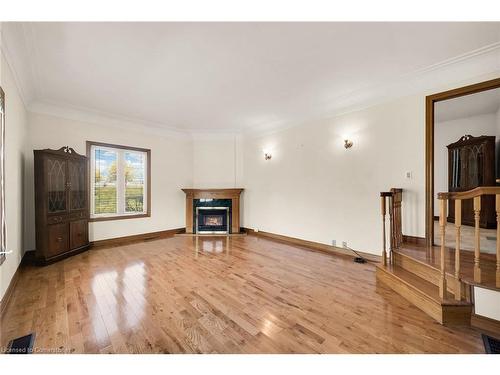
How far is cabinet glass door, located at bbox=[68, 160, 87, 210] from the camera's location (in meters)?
3.68

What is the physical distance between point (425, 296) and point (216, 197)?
4501 millimetres

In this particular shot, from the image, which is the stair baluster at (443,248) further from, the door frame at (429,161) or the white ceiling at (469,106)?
the white ceiling at (469,106)

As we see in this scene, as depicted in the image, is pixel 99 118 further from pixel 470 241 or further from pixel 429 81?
pixel 470 241

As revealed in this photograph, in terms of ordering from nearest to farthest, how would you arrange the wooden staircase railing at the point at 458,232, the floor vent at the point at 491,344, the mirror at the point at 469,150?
the floor vent at the point at 491,344, the wooden staircase railing at the point at 458,232, the mirror at the point at 469,150

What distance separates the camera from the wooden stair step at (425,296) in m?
1.84

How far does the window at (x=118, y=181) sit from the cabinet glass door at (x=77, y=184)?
1.44 feet

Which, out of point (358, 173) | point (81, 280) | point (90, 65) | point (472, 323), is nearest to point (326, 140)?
point (358, 173)

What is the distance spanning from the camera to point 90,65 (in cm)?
260

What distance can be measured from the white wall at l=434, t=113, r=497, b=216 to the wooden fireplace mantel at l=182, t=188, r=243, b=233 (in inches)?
184

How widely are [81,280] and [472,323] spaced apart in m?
4.33

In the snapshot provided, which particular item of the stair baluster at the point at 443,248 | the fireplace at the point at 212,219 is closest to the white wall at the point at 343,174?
the fireplace at the point at 212,219

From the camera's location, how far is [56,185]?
11.3ft

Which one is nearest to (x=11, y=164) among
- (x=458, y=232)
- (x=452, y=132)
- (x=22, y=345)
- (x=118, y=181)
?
(x=22, y=345)
